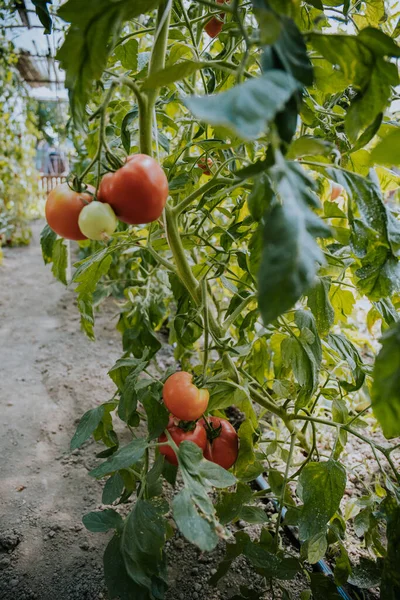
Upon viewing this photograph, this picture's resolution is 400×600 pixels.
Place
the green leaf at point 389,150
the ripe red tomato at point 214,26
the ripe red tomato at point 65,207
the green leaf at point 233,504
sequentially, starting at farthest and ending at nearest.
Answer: the ripe red tomato at point 214,26, the green leaf at point 233,504, the ripe red tomato at point 65,207, the green leaf at point 389,150

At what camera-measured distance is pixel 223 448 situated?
0.75m

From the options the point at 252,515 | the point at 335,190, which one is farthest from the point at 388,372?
the point at 335,190

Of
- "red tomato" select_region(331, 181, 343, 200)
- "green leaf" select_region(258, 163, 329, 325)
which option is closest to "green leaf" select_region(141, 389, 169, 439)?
"green leaf" select_region(258, 163, 329, 325)

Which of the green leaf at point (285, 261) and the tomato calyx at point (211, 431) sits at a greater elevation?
the green leaf at point (285, 261)

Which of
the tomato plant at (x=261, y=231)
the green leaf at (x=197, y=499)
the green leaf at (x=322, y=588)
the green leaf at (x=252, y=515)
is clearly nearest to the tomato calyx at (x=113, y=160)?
the tomato plant at (x=261, y=231)

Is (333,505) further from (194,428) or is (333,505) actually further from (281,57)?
(281,57)

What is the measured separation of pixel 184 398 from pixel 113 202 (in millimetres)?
300

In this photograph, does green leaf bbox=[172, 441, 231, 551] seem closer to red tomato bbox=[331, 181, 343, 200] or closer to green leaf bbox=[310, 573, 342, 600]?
green leaf bbox=[310, 573, 342, 600]

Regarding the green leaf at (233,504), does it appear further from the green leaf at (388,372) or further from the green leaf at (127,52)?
the green leaf at (127,52)

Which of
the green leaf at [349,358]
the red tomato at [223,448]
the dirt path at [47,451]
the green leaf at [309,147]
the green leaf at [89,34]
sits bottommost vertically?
the dirt path at [47,451]

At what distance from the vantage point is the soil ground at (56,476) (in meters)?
0.86

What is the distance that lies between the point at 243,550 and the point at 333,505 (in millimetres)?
162

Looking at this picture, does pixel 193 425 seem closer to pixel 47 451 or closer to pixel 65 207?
pixel 65 207

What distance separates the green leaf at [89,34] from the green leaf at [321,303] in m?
0.43
